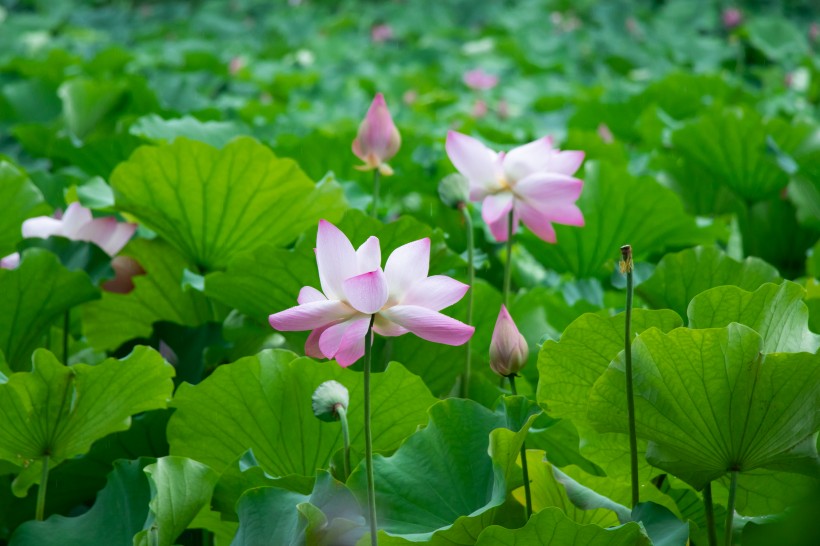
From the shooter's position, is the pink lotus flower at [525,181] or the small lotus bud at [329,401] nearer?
Answer: the small lotus bud at [329,401]

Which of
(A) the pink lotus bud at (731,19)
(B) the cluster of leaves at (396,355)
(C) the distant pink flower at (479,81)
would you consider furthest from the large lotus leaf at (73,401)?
(A) the pink lotus bud at (731,19)

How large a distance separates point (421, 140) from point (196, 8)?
5.11 metres

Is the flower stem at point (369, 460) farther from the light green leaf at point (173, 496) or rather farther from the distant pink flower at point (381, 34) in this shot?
the distant pink flower at point (381, 34)

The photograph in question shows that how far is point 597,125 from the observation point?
2.18 metres

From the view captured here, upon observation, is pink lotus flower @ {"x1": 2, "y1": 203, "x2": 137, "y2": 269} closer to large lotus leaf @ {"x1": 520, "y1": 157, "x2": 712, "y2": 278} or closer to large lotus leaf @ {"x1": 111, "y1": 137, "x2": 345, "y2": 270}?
large lotus leaf @ {"x1": 111, "y1": 137, "x2": 345, "y2": 270}

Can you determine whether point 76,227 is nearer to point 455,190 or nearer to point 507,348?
point 455,190

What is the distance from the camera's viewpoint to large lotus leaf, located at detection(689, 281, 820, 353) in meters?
0.65

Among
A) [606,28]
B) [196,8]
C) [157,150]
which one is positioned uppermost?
[157,150]

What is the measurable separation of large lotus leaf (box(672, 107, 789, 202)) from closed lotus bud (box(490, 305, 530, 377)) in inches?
31.2

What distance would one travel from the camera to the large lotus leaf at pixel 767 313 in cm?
65

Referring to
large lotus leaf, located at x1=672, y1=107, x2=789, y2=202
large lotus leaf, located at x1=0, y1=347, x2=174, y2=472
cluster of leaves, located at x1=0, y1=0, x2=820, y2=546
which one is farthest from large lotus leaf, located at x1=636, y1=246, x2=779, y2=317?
large lotus leaf, located at x1=672, y1=107, x2=789, y2=202

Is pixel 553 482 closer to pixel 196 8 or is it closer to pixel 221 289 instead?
pixel 221 289

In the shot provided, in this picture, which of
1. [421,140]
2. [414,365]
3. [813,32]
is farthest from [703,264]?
[813,32]

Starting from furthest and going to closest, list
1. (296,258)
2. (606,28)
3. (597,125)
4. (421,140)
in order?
(606,28) < (597,125) < (421,140) < (296,258)
